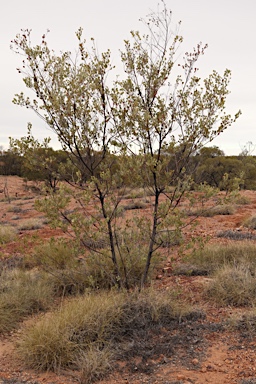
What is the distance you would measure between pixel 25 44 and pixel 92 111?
113cm

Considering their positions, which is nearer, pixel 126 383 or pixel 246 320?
pixel 126 383

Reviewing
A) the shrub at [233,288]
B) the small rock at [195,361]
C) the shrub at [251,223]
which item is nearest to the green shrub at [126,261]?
the shrub at [233,288]

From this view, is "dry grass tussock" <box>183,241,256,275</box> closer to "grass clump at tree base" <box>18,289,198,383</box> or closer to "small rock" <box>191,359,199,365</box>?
"grass clump at tree base" <box>18,289,198,383</box>

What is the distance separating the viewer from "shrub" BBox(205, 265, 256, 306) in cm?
500

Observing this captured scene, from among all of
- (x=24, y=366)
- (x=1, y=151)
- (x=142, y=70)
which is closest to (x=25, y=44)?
(x=142, y=70)

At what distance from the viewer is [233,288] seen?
5.09 meters

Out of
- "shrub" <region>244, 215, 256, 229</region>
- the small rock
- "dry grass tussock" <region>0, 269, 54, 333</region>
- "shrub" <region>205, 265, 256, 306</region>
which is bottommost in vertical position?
the small rock

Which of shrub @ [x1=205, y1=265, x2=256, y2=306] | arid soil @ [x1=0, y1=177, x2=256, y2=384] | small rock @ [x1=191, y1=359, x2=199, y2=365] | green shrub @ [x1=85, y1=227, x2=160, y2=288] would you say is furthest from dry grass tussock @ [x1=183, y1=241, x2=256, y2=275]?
small rock @ [x1=191, y1=359, x2=199, y2=365]

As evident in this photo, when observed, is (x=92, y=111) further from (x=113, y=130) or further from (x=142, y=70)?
(x=142, y=70)

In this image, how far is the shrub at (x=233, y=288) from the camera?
16.4ft

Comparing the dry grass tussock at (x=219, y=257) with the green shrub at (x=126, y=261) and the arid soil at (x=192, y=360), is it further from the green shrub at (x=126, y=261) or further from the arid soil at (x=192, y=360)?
the arid soil at (x=192, y=360)

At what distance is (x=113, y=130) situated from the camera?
5.05 m

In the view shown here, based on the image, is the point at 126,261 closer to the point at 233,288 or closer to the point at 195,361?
the point at 233,288

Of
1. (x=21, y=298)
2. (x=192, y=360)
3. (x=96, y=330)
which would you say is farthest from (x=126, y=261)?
(x=192, y=360)
